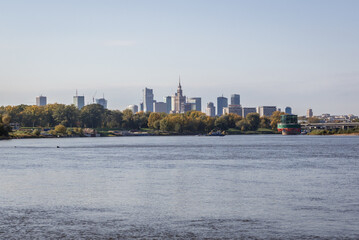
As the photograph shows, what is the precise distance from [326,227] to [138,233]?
11051mm

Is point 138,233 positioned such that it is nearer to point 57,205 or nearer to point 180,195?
point 57,205

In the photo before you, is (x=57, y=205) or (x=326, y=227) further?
(x=57, y=205)

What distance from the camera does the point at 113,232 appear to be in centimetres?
2977

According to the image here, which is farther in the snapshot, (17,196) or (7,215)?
(17,196)

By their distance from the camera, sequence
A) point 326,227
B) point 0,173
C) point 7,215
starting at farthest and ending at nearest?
point 0,173 < point 7,215 < point 326,227

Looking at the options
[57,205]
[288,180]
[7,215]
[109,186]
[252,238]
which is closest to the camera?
[252,238]

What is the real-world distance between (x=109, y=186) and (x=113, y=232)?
2001 cm

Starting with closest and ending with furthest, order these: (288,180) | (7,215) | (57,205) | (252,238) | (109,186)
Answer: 1. (252,238)
2. (7,215)
3. (57,205)
4. (109,186)
5. (288,180)

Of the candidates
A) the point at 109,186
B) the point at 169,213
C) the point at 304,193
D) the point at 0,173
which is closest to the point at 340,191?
the point at 304,193

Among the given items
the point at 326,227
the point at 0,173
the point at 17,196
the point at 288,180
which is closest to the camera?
the point at 326,227

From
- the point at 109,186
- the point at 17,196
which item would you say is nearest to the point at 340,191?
the point at 109,186

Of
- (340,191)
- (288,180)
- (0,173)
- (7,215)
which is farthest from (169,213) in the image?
(0,173)

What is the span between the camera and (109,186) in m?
49.6

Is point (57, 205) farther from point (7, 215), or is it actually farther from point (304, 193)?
point (304, 193)
